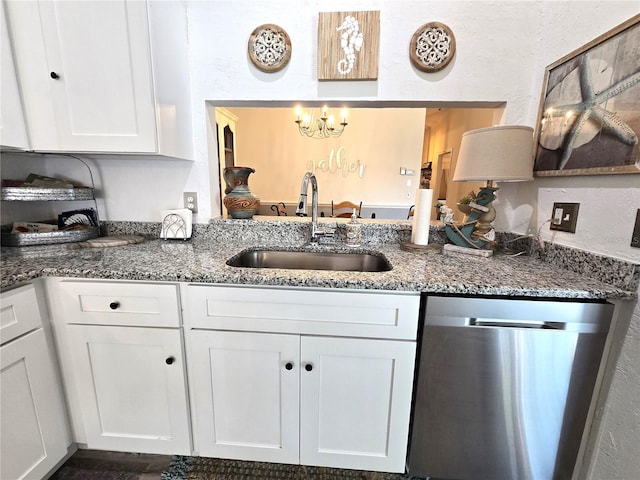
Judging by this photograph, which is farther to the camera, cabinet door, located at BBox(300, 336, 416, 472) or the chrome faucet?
the chrome faucet

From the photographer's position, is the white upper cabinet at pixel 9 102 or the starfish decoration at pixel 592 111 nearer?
the starfish decoration at pixel 592 111

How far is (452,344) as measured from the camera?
0.91 meters

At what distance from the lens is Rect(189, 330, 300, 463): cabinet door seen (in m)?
0.98

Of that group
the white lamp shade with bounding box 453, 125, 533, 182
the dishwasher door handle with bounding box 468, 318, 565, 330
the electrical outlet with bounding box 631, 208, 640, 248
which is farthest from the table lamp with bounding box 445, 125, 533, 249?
the dishwasher door handle with bounding box 468, 318, 565, 330

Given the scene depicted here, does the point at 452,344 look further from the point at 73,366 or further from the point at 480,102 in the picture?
the point at 73,366

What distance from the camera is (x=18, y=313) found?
894 mm

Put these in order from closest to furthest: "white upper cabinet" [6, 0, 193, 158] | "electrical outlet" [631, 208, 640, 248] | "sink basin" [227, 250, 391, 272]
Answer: "electrical outlet" [631, 208, 640, 248], "white upper cabinet" [6, 0, 193, 158], "sink basin" [227, 250, 391, 272]

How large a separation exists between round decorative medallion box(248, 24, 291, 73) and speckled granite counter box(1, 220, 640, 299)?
3.11 ft

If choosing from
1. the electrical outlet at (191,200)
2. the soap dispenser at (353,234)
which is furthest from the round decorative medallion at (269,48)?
the soap dispenser at (353,234)

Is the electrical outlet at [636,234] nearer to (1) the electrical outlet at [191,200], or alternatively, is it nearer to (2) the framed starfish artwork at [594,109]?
(2) the framed starfish artwork at [594,109]

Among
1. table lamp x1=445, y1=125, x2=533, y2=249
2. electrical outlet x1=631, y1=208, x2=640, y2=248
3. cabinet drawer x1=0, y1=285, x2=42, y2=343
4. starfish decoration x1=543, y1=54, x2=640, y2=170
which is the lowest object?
cabinet drawer x1=0, y1=285, x2=42, y2=343

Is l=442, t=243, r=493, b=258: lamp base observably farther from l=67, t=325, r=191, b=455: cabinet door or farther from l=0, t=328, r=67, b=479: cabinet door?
l=0, t=328, r=67, b=479: cabinet door

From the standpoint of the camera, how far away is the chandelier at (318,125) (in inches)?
137

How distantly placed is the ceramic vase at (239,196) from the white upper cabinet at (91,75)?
1.33 feet
